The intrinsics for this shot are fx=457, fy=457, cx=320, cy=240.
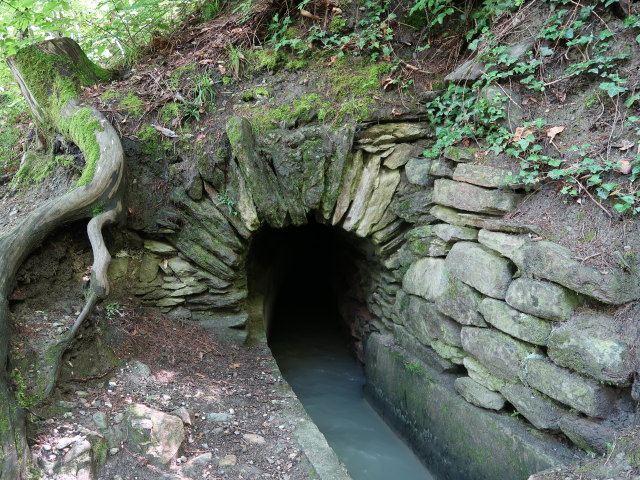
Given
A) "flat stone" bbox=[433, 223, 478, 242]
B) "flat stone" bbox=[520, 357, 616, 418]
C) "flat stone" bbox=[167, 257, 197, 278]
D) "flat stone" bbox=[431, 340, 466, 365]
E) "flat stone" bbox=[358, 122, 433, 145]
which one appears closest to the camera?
"flat stone" bbox=[520, 357, 616, 418]

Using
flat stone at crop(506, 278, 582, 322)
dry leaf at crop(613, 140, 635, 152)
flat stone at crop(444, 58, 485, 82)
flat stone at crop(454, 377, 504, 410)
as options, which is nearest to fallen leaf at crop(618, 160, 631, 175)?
dry leaf at crop(613, 140, 635, 152)

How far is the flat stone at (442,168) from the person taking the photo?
4004 mm

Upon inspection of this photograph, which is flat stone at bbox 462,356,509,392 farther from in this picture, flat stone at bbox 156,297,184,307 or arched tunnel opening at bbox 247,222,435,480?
flat stone at bbox 156,297,184,307

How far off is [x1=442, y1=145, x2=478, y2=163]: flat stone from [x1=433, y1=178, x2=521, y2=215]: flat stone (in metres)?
0.20

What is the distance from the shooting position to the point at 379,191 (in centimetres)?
458

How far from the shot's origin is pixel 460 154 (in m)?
3.87

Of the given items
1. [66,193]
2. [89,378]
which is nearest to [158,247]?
[66,193]

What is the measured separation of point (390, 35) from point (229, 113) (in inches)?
71.5

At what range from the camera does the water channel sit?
446 centimetres

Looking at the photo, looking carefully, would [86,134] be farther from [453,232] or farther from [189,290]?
[453,232]

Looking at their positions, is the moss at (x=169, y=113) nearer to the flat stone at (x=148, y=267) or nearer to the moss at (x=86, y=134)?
the moss at (x=86, y=134)

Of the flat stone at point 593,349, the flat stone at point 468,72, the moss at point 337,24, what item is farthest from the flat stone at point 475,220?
the moss at point 337,24

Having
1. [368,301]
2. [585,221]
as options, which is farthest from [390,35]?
[368,301]

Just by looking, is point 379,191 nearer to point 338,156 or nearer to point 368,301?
point 338,156
